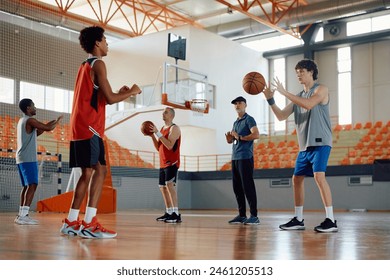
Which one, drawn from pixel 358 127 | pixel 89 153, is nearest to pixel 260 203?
pixel 358 127

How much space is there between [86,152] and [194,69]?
1526cm

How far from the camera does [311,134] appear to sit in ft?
16.8

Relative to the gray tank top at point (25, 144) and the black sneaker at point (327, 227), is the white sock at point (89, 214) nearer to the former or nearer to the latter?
the black sneaker at point (327, 227)

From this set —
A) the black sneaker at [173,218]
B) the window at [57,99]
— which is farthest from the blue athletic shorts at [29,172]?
the window at [57,99]

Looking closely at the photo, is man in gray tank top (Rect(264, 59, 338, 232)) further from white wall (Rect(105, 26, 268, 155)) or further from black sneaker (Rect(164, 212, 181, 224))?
white wall (Rect(105, 26, 268, 155))

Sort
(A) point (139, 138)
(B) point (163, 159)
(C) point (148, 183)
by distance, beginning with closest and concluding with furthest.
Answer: (B) point (163, 159)
(C) point (148, 183)
(A) point (139, 138)

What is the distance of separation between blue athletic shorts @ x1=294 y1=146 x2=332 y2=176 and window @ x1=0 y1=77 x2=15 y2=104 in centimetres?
1454

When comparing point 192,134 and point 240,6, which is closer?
point 240,6

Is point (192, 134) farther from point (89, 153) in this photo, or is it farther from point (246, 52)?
point (89, 153)

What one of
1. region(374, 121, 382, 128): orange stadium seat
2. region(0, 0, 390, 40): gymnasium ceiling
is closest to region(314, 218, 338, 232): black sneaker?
region(0, 0, 390, 40): gymnasium ceiling

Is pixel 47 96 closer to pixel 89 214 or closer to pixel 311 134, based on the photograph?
pixel 311 134

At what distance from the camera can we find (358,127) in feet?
62.1
